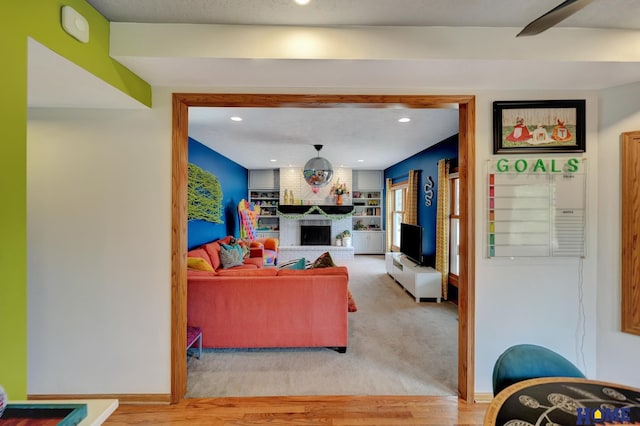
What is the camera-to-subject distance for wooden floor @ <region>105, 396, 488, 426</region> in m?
1.94

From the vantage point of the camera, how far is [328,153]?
18.5 ft

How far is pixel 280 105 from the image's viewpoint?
7.05ft

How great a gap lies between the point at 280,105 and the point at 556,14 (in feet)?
5.30

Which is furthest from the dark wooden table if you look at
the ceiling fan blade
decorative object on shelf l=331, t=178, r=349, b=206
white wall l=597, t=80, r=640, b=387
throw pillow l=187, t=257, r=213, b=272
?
decorative object on shelf l=331, t=178, r=349, b=206

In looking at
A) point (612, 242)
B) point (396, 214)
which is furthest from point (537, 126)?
point (396, 214)

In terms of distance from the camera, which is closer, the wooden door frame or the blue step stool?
the wooden door frame

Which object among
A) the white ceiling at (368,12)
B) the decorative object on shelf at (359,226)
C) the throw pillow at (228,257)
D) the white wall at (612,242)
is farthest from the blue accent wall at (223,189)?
the white wall at (612,242)

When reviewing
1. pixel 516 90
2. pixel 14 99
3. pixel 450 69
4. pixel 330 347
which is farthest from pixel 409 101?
pixel 330 347

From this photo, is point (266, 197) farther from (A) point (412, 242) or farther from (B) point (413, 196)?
(A) point (412, 242)

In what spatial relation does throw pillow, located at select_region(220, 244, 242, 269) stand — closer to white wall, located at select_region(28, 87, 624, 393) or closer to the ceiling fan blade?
white wall, located at select_region(28, 87, 624, 393)

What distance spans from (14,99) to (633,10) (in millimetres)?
3077

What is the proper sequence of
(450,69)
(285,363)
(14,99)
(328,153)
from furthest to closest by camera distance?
(328,153) → (285,363) → (450,69) → (14,99)

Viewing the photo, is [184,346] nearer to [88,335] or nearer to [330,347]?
[88,335]

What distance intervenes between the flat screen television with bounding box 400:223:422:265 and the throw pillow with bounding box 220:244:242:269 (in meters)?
3.08
